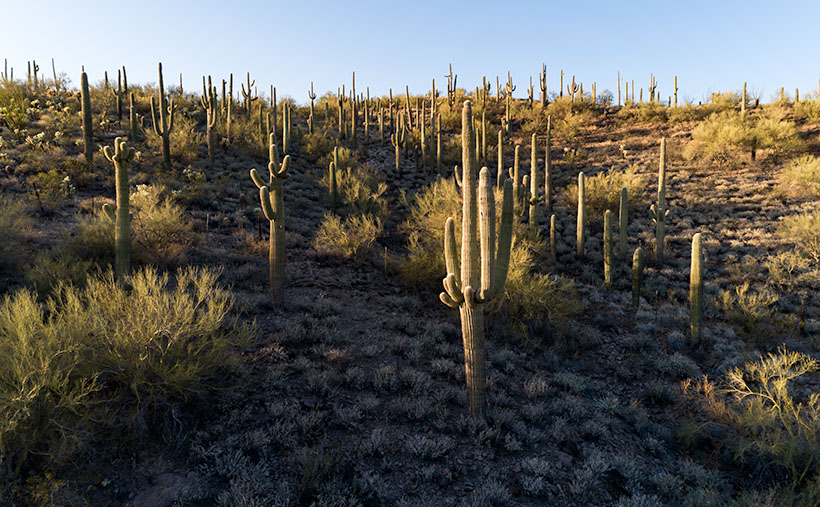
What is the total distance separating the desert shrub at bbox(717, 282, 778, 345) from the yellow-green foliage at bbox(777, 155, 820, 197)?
458 inches

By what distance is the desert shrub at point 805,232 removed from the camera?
15638 millimetres

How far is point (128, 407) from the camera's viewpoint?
5562 millimetres

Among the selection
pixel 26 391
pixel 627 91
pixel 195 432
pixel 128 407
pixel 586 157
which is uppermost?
pixel 627 91

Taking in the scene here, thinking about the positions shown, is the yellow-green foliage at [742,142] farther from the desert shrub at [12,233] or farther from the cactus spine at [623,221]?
the desert shrub at [12,233]

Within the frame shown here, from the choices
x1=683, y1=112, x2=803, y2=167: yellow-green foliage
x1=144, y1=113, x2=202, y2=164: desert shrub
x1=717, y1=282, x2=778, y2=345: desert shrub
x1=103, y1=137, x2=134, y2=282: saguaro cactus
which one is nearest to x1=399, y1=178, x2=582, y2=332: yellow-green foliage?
x1=717, y1=282, x2=778, y2=345: desert shrub

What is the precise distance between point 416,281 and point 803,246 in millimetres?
15221

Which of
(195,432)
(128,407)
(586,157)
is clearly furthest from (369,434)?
(586,157)

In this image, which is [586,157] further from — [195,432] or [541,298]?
[195,432]

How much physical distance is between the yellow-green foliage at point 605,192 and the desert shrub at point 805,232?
21.0 feet

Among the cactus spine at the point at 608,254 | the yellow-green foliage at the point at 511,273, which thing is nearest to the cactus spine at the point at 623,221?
the cactus spine at the point at 608,254

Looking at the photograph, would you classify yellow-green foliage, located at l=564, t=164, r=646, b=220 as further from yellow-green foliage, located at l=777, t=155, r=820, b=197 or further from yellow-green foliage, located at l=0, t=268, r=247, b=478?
yellow-green foliage, located at l=0, t=268, r=247, b=478

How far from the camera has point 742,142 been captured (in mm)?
26062

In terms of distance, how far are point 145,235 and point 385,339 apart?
8.19 meters

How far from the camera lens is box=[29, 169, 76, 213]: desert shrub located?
1492cm
